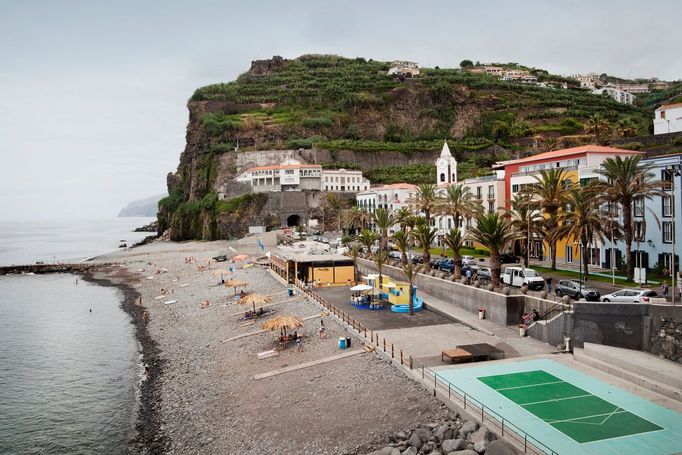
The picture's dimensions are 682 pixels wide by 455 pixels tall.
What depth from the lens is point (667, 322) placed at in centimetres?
1755

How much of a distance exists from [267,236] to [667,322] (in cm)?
5748

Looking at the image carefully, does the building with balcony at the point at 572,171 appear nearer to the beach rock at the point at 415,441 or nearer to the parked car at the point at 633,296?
the parked car at the point at 633,296

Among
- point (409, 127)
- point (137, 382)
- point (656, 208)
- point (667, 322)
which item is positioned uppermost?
point (409, 127)

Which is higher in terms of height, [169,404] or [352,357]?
[352,357]

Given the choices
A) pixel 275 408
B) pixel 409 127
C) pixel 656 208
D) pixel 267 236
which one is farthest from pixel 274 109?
pixel 275 408

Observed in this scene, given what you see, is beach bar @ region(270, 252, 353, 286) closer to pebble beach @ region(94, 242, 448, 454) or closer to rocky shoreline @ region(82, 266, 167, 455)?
pebble beach @ region(94, 242, 448, 454)

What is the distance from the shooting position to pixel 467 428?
1365 centimetres

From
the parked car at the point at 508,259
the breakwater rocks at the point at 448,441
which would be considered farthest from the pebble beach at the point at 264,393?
the parked car at the point at 508,259

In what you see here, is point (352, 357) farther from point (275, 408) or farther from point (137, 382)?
point (137, 382)

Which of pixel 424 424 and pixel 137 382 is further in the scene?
pixel 137 382

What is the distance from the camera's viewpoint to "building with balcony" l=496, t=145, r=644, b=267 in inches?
1454

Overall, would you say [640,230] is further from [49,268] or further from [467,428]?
[49,268]

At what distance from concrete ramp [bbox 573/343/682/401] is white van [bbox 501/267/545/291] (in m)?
9.54

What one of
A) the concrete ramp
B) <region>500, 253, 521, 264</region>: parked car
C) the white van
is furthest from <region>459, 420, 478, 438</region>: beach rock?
<region>500, 253, 521, 264</region>: parked car
